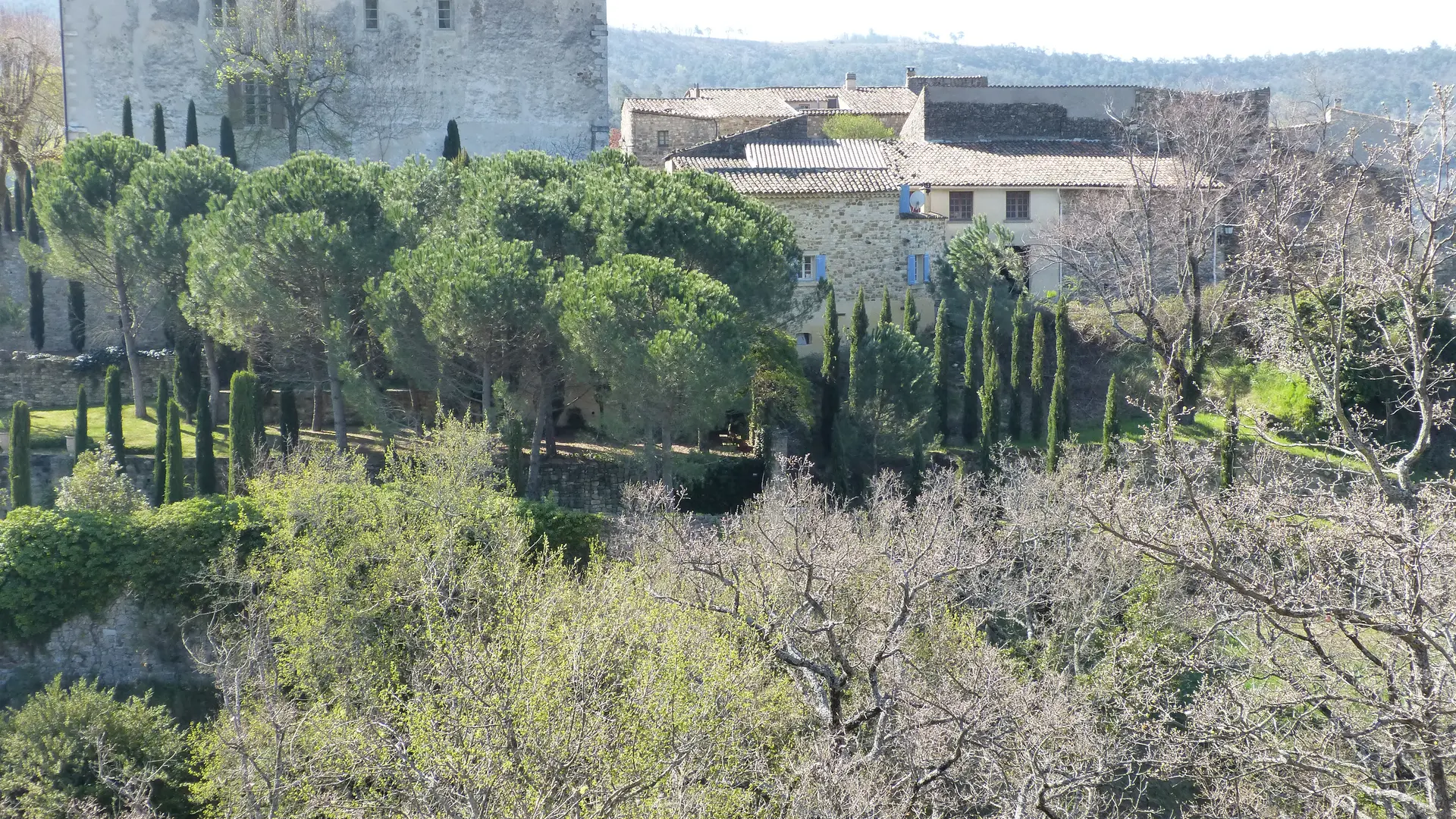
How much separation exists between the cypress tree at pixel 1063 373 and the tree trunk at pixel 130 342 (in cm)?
1880

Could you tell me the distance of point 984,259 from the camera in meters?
31.1

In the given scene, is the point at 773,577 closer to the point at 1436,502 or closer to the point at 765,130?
the point at 1436,502

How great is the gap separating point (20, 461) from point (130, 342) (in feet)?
18.4

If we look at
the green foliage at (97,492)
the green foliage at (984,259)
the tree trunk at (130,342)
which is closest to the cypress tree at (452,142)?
the tree trunk at (130,342)

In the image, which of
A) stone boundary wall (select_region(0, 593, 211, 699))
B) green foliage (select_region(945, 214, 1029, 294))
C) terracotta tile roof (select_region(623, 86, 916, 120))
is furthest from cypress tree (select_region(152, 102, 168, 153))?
green foliage (select_region(945, 214, 1029, 294))

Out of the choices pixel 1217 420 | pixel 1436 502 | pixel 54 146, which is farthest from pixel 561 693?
pixel 54 146

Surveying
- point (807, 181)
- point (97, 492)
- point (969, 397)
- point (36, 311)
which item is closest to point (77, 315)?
point (36, 311)

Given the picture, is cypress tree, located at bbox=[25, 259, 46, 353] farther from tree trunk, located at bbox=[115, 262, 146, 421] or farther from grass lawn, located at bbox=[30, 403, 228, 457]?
tree trunk, located at bbox=[115, 262, 146, 421]

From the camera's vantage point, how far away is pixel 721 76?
6043 inches

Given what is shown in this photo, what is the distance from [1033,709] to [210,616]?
1243 cm

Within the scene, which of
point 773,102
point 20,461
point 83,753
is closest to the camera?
point 83,753

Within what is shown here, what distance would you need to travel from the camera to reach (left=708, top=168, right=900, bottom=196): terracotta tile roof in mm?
31844

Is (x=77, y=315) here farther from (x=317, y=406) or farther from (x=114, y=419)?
(x=317, y=406)

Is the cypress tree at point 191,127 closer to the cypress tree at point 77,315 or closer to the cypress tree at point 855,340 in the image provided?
the cypress tree at point 77,315
